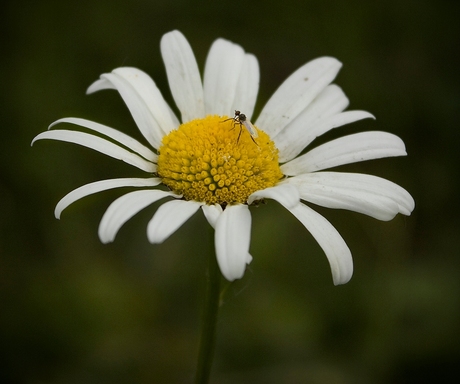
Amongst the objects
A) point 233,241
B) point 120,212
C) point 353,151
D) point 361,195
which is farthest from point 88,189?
point 353,151

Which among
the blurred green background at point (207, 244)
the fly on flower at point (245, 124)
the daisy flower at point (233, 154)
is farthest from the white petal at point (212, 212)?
the blurred green background at point (207, 244)

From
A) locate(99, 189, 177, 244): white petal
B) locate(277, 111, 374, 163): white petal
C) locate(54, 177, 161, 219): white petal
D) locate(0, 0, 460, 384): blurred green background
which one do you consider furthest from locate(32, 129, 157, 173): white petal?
locate(0, 0, 460, 384): blurred green background

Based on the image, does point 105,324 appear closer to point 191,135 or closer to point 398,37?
point 191,135

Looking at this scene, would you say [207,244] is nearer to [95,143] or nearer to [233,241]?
[95,143]

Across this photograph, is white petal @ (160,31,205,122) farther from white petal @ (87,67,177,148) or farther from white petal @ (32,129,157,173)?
white petal @ (32,129,157,173)

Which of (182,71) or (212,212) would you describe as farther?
(182,71)

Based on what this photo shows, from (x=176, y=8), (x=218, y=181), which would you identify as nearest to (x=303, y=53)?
(x=176, y=8)

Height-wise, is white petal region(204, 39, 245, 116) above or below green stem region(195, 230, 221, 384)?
above
